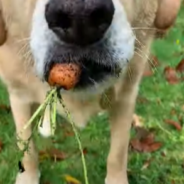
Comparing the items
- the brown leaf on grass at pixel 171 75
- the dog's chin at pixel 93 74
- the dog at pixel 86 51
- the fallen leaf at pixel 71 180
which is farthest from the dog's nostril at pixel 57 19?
the brown leaf on grass at pixel 171 75

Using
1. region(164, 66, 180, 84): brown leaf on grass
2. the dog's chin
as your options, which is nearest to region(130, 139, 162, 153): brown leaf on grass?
region(164, 66, 180, 84): brown leaf on grass

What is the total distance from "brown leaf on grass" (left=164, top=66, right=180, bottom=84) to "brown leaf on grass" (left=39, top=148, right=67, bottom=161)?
1.30 meters

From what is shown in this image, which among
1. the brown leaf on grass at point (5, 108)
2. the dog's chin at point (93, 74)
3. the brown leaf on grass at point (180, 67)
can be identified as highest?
the dog's chin at point (93, 74)

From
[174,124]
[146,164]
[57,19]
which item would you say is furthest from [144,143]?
[57,19]

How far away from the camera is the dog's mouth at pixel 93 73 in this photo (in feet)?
8.46

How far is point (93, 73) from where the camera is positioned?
2645mm

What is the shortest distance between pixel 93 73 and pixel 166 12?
26.5 inches

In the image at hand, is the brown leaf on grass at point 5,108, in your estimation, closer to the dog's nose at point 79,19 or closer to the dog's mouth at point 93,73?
the dog's mouth at point 93,73

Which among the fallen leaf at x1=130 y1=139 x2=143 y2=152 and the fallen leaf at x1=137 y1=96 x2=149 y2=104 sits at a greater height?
the fallen leaf at x1=130 y1=139 x2=143 y2=152

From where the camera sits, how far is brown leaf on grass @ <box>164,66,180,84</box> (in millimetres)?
4926

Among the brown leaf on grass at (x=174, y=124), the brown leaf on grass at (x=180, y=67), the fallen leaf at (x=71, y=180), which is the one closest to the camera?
the fallen leaf at (x=71, y=180)

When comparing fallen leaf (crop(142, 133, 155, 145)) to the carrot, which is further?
fallen leaf (crop(142, 133, 155, 145))

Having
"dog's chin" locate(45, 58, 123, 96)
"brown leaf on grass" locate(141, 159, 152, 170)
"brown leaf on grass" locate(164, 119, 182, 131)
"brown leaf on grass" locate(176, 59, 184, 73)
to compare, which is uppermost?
"dog's chin" locate(45, 58, 123, 96)

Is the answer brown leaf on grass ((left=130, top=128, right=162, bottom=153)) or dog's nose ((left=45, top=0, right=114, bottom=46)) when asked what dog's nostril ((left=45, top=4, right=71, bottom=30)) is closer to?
dog's nose ((left=45, top=0, right=114, bottom=46))
